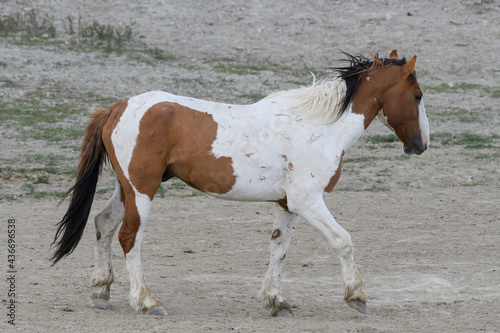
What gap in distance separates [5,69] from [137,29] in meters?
3.95

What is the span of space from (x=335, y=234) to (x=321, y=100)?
3.40 feet

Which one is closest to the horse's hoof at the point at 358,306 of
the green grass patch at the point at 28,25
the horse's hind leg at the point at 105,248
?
the horse's hind leg at the point at 105,248

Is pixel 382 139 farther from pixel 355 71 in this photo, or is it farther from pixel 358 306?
pixel 358 306

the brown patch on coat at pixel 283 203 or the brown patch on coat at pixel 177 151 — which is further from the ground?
the brown patch on coat at pixel 177 151

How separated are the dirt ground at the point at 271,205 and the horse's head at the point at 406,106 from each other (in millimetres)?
1357

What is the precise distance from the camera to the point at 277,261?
19.4ft

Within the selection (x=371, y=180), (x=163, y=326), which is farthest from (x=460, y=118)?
(x=163, y=326)

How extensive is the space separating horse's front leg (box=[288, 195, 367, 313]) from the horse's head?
0.95m

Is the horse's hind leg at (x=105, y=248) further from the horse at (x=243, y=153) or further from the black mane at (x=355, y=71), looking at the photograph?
the black mane at (x=355, y=71)

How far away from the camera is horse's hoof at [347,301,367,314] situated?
18.3ft

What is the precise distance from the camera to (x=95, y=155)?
19.1 ft

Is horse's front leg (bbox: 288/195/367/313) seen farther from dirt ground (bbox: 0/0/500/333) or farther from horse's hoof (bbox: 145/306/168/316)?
horse's hoof (bbox: 145/306/168/316)

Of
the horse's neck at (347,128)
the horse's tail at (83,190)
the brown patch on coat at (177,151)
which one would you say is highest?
the horse's neck at (347,128)

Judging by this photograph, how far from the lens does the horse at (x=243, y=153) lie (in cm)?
554
